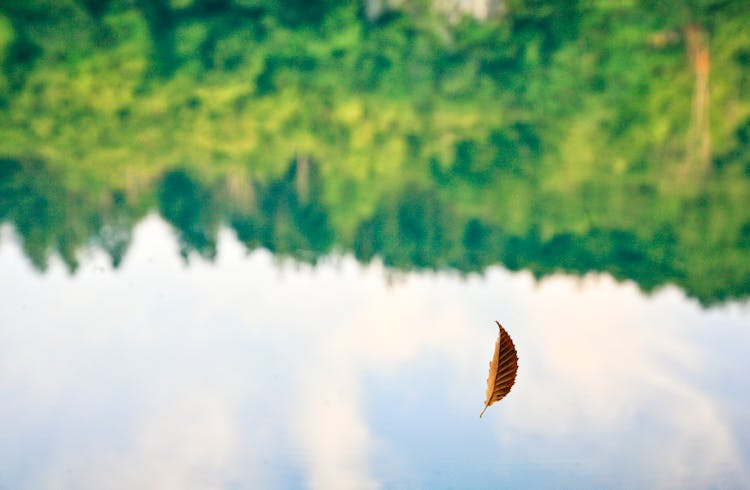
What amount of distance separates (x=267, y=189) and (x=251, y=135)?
10.3ft

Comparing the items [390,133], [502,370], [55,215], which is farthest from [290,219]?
[502,370]

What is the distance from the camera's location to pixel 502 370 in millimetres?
1401

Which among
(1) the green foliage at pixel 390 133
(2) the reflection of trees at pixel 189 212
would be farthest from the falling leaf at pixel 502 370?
(2) the reflection of trees at pixel 189 212

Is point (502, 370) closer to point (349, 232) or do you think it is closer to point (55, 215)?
point (349, 232)

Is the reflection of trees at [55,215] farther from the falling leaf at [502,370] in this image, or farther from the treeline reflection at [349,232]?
the falling leaf at [502,370]

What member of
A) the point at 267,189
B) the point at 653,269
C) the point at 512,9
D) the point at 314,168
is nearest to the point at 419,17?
the point at 512,9

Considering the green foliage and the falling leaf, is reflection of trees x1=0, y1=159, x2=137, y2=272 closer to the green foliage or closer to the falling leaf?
the green foliage

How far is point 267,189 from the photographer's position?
42.2ft

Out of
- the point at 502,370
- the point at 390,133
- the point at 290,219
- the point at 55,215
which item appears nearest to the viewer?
the point at 502,370

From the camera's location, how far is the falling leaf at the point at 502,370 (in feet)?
4.54

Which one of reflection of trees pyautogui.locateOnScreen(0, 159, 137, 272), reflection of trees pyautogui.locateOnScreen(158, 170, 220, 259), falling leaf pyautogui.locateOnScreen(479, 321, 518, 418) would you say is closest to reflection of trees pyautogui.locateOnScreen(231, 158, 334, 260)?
reflection of trees pyautogui.locateOnScreen(158, 170, 220, 259)

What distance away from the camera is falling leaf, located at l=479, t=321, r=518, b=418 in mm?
1383

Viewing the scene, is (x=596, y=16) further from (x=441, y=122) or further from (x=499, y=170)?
(x=499, y=170)

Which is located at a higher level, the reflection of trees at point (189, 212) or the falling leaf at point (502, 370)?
the reflection of trees at point (189, 212)
